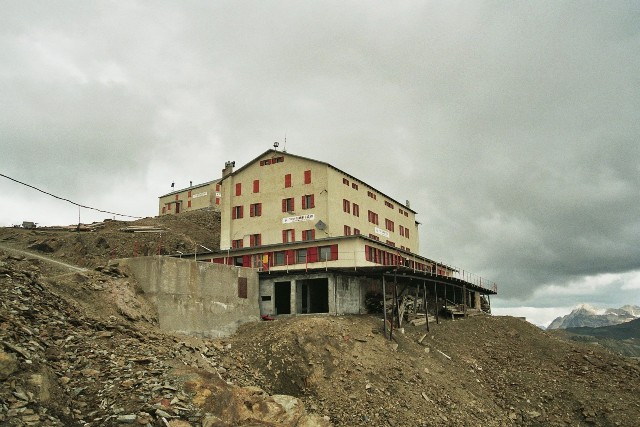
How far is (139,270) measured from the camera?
30.0m

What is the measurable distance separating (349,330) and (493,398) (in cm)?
1009

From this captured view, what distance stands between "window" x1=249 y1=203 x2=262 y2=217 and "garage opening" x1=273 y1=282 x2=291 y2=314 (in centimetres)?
910

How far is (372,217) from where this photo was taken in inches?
2090

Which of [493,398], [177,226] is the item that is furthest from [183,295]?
[177,226]

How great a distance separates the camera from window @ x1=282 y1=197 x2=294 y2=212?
46.6 m

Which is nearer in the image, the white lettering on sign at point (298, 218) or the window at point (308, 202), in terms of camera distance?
the white lettering on sign at point (298, 218)

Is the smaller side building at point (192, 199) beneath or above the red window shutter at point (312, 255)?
above

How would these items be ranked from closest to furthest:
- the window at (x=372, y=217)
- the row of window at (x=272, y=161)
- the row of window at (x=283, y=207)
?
the row of window at (x=283, y=207)
the row of window at (x=272, y=161)
the window at (x=372, y=217)

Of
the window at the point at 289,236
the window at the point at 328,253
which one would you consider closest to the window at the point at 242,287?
the window at the point at 328,253

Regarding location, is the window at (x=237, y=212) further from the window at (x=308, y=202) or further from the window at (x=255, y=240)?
the window at (x=308, y=202)

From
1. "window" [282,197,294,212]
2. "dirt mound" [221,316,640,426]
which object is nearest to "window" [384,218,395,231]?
"window" [282,197,294,212]

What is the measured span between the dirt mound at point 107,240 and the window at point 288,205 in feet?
43.2

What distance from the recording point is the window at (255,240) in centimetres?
4734

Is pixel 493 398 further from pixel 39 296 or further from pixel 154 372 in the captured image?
pixel 39 296
